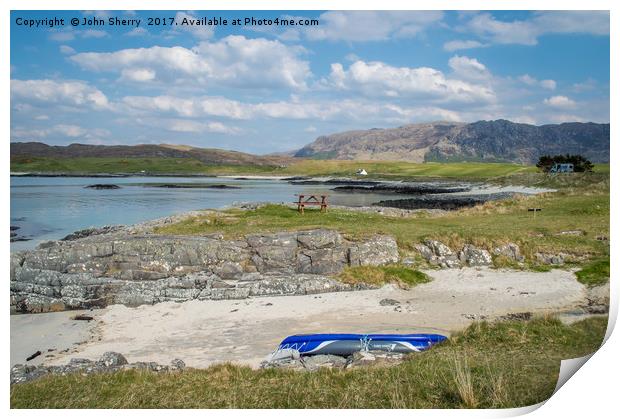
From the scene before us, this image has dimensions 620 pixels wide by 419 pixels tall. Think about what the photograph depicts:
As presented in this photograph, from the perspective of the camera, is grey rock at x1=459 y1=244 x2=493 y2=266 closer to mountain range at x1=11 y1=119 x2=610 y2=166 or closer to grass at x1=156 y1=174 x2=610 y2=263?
grass at x1=156 y1=174 x2=610 y2=263

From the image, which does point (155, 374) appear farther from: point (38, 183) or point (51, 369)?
point (38, 183)

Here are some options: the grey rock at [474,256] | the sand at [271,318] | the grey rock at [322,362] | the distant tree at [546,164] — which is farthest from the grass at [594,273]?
the distant tree at [546,164]

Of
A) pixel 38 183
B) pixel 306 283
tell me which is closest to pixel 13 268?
pixel 38 183

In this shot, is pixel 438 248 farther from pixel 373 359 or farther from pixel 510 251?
pixel 373 359

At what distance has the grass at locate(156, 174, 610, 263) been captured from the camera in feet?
40.1

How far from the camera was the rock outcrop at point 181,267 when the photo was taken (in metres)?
10.5

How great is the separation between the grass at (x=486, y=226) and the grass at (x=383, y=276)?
1159 mm

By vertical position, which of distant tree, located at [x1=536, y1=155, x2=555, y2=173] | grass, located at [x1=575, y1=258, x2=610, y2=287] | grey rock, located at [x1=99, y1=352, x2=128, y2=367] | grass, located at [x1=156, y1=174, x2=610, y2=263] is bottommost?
grey rock, located at [x1=99, y1=352, x2=128, y2=367]

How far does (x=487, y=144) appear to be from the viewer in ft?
383

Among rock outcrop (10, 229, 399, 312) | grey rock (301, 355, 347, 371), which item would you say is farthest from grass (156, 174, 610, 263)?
grey rock (301, 355, 347, 371)

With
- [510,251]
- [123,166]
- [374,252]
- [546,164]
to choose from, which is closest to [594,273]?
[510,251]

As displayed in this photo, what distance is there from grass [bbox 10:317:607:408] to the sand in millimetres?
1595

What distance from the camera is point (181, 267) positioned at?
1198cm

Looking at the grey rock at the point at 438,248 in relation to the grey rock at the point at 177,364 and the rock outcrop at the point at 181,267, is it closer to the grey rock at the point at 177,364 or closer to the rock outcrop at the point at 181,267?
the rock outcrop at the point at 181,267
